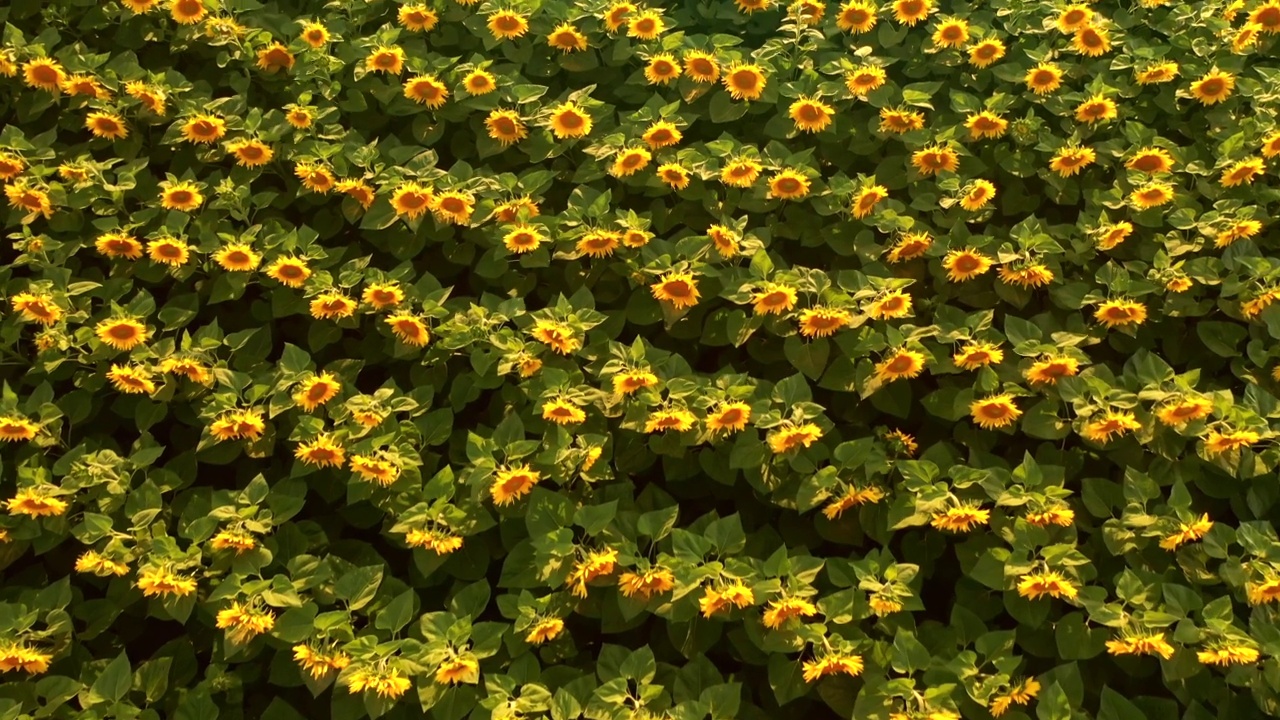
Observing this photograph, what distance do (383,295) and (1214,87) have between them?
1.61 meters


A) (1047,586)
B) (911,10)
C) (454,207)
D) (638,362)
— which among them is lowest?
(1047,586)

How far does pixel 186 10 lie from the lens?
5.57 ft

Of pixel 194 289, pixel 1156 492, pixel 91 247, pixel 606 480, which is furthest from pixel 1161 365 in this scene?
pixel 91 247

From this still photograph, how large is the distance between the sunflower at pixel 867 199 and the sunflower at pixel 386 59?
3.03 feet

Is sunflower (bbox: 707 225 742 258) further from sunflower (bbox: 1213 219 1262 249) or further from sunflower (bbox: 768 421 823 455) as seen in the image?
sunflower (bbox: 1213 219 1262 249)

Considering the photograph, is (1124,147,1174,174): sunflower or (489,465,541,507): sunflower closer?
(489,465,541,507): sunflower

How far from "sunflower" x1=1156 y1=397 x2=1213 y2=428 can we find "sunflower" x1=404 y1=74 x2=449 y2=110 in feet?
4.50

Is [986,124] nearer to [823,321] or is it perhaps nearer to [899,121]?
[899,121]

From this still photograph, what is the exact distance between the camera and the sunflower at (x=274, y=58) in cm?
170

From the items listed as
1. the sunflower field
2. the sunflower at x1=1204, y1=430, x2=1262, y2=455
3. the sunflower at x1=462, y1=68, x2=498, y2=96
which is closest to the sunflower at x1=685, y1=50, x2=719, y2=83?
the sunflower field

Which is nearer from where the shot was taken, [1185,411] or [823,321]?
[1185,411]

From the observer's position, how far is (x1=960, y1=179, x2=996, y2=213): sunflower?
4.93 feet

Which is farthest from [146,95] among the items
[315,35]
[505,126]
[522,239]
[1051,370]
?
[1051,370]

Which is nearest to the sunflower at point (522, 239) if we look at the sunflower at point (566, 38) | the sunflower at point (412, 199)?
the sunflower at point (412, 199)
